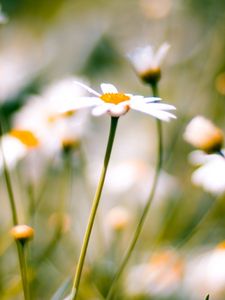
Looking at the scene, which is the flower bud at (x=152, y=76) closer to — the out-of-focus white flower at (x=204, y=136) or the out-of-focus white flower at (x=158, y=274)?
the out-of-focus white flower at (x=204, y=136)

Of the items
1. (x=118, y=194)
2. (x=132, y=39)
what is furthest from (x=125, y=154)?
(x=132, y=39)

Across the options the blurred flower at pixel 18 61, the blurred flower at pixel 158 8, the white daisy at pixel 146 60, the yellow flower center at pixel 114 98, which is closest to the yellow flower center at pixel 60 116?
the white daisy at pixel 146 60

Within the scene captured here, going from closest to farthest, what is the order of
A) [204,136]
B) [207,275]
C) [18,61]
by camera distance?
[204,136]
[207,275]
[18,61]

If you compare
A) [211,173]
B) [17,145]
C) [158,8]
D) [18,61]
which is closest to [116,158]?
[158,8]

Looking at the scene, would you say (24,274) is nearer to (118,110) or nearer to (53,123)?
(118,110)

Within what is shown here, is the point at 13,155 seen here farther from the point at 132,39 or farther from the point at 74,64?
the point at 132,39

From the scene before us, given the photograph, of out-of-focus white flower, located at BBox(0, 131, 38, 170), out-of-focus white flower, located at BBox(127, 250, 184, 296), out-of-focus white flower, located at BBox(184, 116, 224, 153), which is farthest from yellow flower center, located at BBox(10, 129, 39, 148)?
out-of-focus white flower, located at BBox(184, 116, 224, 153)

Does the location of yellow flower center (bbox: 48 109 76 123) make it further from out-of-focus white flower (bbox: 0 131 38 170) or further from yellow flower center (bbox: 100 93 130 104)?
yellow flower center (bbox: 100 93 130 104)
